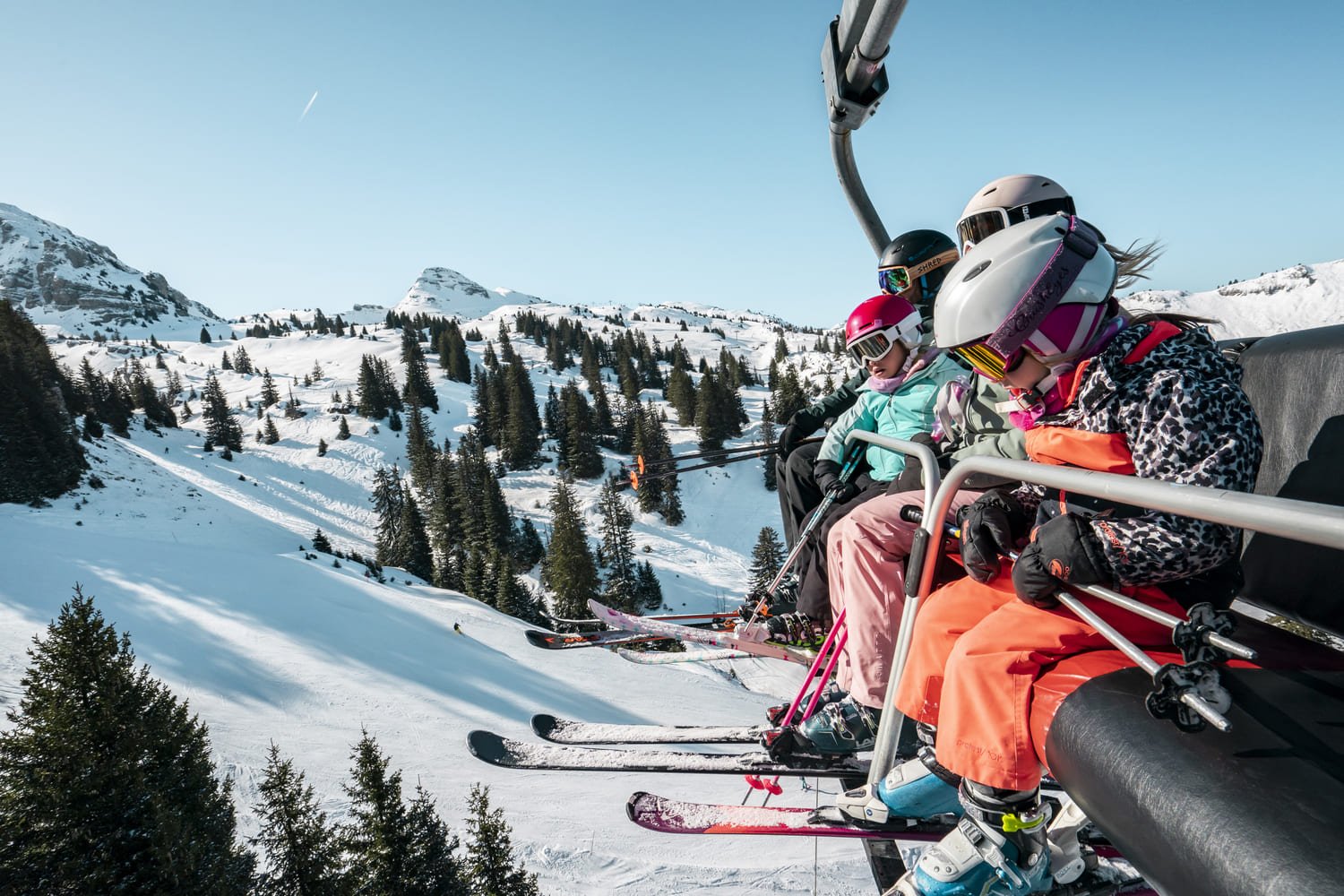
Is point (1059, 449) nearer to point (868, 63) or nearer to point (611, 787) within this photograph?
point (868, 63)

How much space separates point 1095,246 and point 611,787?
17949mm

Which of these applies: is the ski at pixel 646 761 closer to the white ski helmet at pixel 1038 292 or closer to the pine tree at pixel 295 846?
the white ski helmet at pixel 1038 292

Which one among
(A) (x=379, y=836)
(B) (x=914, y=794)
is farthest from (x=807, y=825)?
(A) (x=379, y=836)

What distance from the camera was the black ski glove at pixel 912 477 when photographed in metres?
3.93

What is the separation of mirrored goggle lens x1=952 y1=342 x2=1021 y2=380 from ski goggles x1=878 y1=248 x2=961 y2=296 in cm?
238

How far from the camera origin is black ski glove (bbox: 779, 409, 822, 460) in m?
5.78

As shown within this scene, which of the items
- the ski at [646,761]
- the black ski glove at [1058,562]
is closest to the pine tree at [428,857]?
the ski at [646,761]

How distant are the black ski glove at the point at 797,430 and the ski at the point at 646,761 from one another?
2.62m

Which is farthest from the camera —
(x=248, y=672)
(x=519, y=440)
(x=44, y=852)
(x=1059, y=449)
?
(x=519, y=440)

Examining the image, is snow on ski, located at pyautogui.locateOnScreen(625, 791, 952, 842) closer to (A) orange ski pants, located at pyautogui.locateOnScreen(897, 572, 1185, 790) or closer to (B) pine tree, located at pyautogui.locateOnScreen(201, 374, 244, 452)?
(A) orange ski pants, located at pyautogui.locateOnScreen(897, 572, 1185, 790)

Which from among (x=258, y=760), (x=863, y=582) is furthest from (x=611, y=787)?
(x=863, y=582)

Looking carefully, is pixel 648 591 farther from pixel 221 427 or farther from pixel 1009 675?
pixel 221 427

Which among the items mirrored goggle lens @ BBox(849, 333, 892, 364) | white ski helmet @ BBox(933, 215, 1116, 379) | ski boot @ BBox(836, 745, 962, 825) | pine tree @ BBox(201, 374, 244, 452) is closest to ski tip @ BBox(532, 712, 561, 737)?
ski boot @ BBox(836, 745, 962, 825)

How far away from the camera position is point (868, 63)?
268 centimetres
